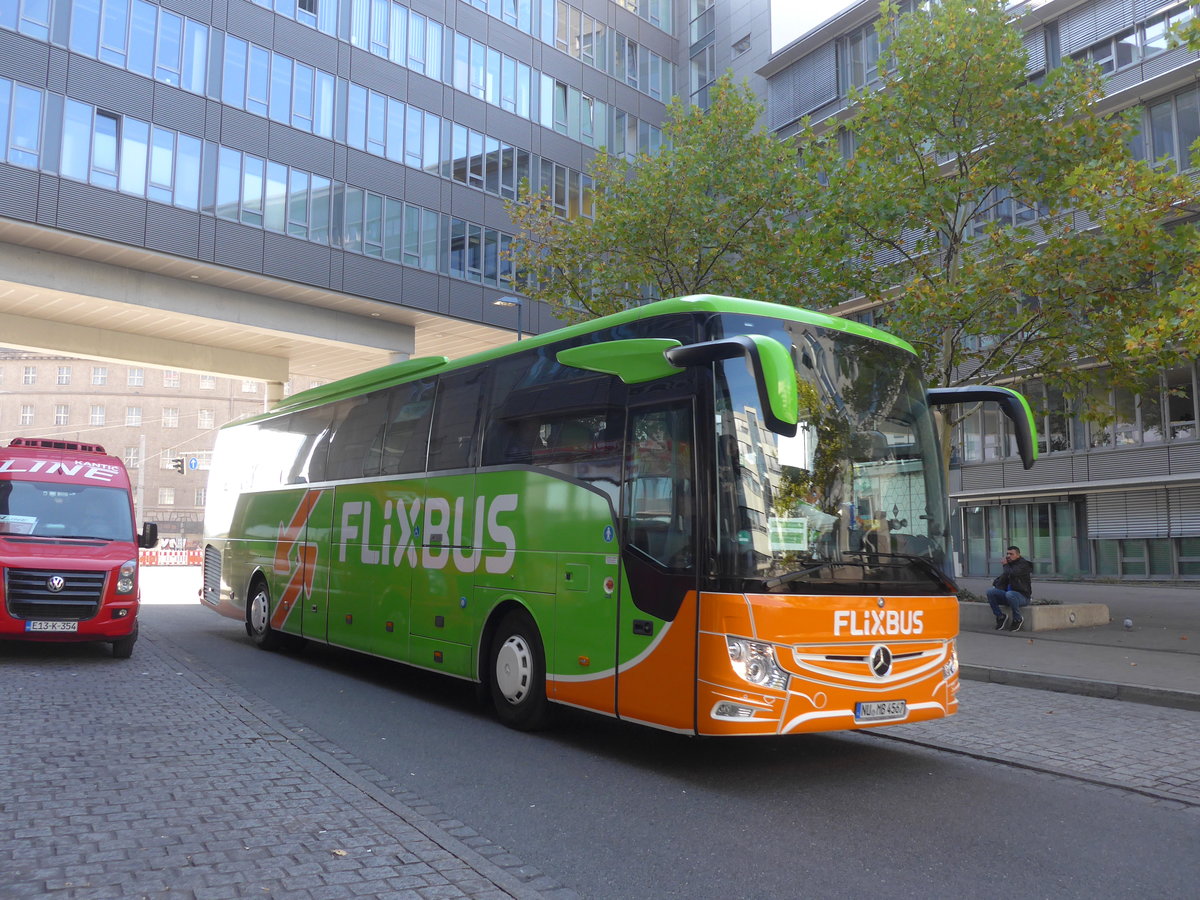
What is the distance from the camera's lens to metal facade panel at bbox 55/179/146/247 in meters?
23.8

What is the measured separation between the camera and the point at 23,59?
23.3 m

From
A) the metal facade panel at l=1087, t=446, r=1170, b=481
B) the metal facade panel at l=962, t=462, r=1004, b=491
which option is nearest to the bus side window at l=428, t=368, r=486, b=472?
the metal facade panel at l=1087, t=446, r=1170, b=481

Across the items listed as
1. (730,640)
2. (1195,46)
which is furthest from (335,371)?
(730,640)

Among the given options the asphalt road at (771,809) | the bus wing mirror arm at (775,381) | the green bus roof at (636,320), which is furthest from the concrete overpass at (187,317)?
the bus wing mirror arm at (775,381)

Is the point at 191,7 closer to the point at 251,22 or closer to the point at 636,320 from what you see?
the point at 251,22

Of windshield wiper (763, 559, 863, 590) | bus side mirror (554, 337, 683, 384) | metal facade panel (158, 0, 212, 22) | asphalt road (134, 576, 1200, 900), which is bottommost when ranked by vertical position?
asphalt road (134, 576, 1200, 900)

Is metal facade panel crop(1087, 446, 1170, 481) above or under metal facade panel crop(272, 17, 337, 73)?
under

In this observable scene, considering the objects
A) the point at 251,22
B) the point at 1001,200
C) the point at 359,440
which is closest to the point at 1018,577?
the point at 1001,200

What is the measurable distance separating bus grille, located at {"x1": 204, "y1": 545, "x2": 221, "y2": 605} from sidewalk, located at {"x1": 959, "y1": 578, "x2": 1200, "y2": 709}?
1105cm

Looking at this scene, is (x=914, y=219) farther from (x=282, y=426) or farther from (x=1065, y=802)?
(x=1065, y=802)

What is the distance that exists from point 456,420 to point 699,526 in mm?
3823

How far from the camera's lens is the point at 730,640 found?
21.1 feet

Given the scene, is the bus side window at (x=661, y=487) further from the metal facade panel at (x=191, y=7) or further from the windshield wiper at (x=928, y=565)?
the metal facade panel at (x=191, y=7)

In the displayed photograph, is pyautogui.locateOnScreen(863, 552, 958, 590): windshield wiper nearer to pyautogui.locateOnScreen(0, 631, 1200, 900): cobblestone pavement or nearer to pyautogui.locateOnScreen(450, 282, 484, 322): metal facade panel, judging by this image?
pyautogui.locateOnScreen(0, 631, 1200, 900): cobblestone pavement
